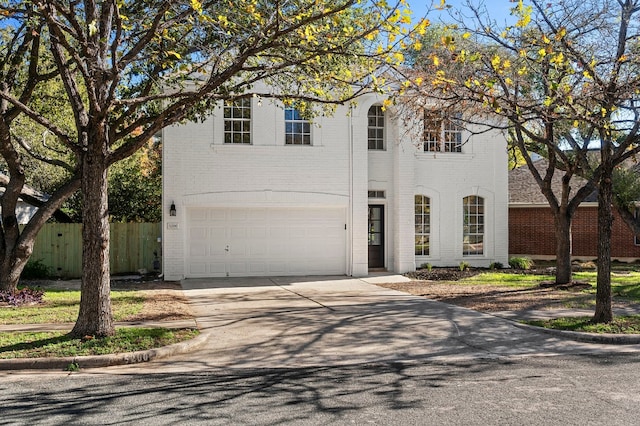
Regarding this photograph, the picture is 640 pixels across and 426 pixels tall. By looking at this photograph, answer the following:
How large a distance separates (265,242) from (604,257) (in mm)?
10395

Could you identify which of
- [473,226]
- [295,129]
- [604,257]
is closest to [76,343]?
[604,257]

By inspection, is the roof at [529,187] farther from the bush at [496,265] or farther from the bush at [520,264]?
the bush at [496,265]

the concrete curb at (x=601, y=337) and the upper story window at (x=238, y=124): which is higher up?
the upper story window at (x=238, y=124)

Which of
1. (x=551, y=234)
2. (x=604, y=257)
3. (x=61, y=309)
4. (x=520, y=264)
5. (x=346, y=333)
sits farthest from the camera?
(x=551, y=234)

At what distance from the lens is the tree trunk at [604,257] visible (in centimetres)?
1034

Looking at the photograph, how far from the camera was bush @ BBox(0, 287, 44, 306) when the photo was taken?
12789mm

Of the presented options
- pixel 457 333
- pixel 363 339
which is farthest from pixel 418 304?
pixel 363 339

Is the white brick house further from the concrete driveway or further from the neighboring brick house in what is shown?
Result: the neighboring brick house

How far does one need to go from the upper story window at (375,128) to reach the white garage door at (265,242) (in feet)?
8.80

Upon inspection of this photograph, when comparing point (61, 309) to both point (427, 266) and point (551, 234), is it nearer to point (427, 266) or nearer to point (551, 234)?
point (427, 266)

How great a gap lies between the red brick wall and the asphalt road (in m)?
18.1

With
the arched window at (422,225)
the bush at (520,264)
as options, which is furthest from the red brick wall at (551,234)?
the arched window at (422,225)

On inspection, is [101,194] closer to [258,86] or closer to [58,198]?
[58,198]

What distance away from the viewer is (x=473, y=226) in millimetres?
20609
